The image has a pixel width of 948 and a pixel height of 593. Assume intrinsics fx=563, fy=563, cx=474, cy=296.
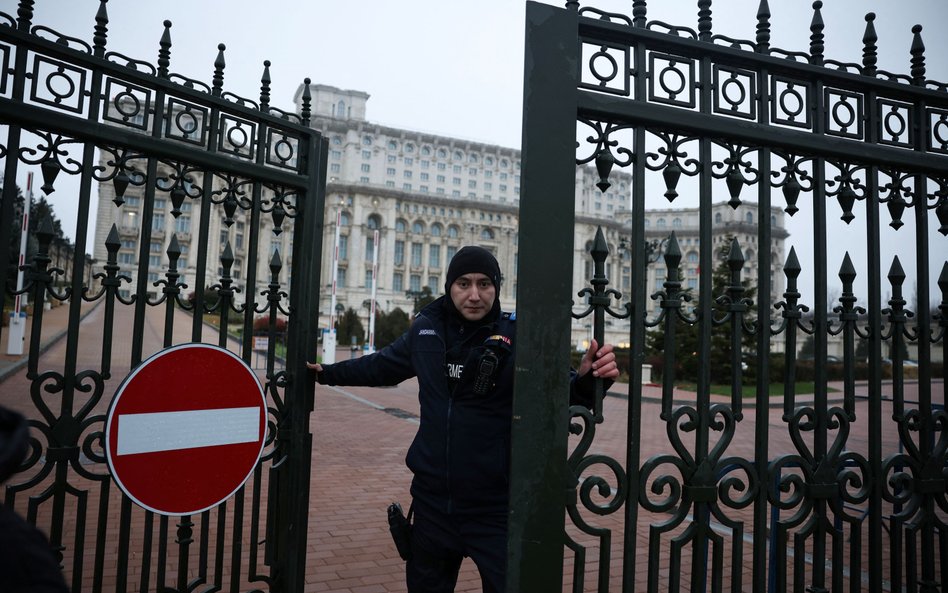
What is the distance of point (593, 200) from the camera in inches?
3135

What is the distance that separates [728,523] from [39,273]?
300 centimetres

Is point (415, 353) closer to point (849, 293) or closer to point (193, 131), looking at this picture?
point (193, 131)

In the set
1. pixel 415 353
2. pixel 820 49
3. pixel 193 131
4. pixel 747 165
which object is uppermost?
pixel 820 49

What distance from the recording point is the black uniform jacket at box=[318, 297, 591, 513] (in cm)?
250

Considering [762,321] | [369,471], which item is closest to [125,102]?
[762,321]

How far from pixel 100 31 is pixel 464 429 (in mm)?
2413

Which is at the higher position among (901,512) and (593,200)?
(593,200)

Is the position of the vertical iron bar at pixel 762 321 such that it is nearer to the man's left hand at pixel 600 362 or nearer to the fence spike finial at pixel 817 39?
the fence spike finial at pixel 817 39

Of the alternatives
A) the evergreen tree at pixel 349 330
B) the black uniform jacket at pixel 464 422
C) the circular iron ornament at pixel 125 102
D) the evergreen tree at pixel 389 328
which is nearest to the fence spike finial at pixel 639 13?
the black uniform jacket at pixel 464 422

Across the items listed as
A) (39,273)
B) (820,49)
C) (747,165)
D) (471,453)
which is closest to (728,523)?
(471,453)

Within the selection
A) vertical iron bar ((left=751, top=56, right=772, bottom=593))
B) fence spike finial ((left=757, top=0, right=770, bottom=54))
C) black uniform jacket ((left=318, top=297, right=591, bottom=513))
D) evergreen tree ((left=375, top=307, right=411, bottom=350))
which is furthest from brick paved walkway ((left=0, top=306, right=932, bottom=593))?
evergreen tree ((left=375, top=307, right=411, bottom=350))

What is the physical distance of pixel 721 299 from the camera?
2318 mm

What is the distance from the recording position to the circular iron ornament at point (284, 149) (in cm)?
307

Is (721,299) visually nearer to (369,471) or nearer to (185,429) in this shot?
(185,429)
